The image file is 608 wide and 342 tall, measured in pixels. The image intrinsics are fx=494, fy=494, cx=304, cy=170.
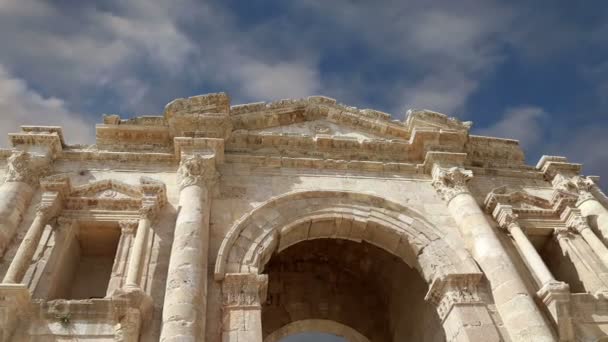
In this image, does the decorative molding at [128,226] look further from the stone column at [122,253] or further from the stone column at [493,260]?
the stone column at [493,260]

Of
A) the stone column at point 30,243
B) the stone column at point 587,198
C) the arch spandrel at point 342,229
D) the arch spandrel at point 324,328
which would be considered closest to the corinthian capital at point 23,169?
the stone column at point 30,243

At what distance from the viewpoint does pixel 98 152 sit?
11.1m

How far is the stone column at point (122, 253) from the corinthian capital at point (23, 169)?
89.5 inches

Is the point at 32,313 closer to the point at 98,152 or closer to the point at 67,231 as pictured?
the point at 67,231

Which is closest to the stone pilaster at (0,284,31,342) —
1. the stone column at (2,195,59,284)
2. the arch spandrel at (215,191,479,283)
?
the stone column at (2,195,59,284)

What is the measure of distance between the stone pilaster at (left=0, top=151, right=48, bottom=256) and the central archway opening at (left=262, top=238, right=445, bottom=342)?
611cm

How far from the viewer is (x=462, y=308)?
8977 mm

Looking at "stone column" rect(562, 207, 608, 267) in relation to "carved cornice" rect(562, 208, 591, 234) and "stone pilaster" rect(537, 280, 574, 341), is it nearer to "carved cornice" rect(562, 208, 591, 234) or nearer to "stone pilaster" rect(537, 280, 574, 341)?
"carved cornice" rect(562, 208, 591, 234)

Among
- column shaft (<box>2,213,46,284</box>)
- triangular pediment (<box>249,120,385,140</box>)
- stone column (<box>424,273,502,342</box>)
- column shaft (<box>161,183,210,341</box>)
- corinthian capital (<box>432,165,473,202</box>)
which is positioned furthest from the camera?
triangular pediment (<box>249,120,385,140</box>)

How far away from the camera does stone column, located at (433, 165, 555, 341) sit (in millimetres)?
8469

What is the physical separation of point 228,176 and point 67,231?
344 cm

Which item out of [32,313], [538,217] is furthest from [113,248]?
[538,217]

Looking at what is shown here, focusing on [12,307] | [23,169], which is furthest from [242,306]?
[23,169]

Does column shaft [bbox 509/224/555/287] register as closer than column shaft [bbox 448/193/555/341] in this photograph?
No
